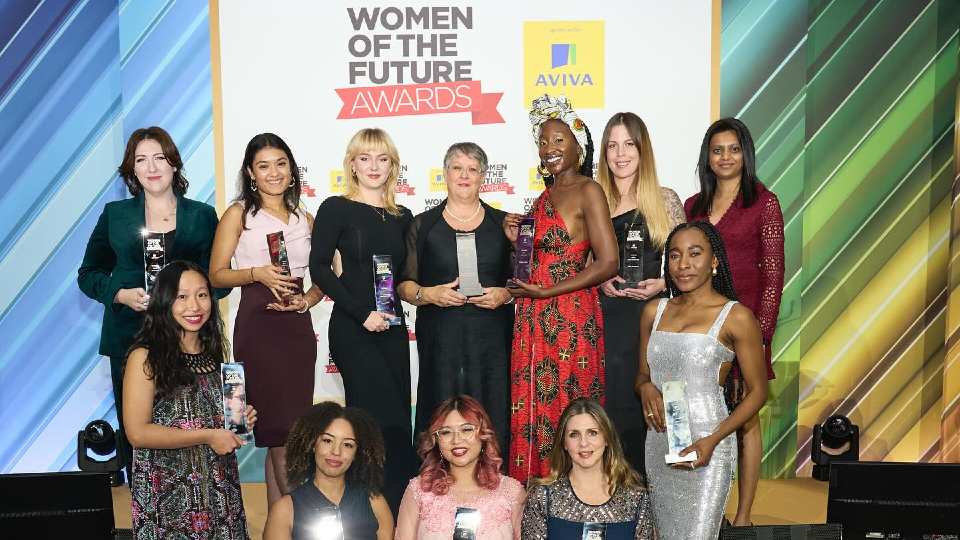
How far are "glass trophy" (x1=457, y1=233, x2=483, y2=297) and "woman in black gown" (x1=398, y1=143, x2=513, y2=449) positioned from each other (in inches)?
0.9

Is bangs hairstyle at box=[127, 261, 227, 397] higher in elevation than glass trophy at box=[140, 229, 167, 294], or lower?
lower

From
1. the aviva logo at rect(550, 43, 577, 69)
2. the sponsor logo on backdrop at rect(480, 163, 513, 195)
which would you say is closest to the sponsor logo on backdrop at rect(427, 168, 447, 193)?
the sponsor logo on backdrop at rect(480, 163, 513, 195)

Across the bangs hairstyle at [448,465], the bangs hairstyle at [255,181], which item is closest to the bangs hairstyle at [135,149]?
the bangs hairstyle at [255,181]

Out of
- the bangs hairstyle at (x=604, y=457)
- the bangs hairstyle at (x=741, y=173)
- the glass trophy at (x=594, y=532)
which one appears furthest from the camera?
the bangs hairstyle at (x=741, y=173)

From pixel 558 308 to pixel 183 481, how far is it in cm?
164

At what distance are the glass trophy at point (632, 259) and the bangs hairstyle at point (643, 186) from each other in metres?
0.08

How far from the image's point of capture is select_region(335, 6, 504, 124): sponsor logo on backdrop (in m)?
5.84

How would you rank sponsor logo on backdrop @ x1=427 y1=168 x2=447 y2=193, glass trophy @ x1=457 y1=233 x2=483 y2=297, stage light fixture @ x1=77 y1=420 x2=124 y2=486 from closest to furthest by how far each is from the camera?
glass trophy @ x1=457 y1=233 x2=483 y2=297 → stage light fixture @ x1=77 y1=420 x2=124 y2=486 → sponsor logo on backdrop @ x1=427 y1=168 x2=447 y2=193

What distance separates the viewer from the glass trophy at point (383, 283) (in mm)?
4250

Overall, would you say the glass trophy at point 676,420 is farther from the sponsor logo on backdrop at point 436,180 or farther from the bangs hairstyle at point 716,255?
the sponsor logo on backdrop at point 436,180

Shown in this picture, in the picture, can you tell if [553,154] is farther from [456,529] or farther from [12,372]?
[12,372]

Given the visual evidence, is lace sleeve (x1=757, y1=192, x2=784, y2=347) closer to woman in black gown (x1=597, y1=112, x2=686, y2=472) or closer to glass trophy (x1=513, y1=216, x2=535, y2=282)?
woman in black gown (x1=597, y1=112, x2=686, y2=472)

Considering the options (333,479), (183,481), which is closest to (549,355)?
(333,479)

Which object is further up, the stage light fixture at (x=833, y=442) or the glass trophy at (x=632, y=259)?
the glass trophy at (x=632, y=259)
